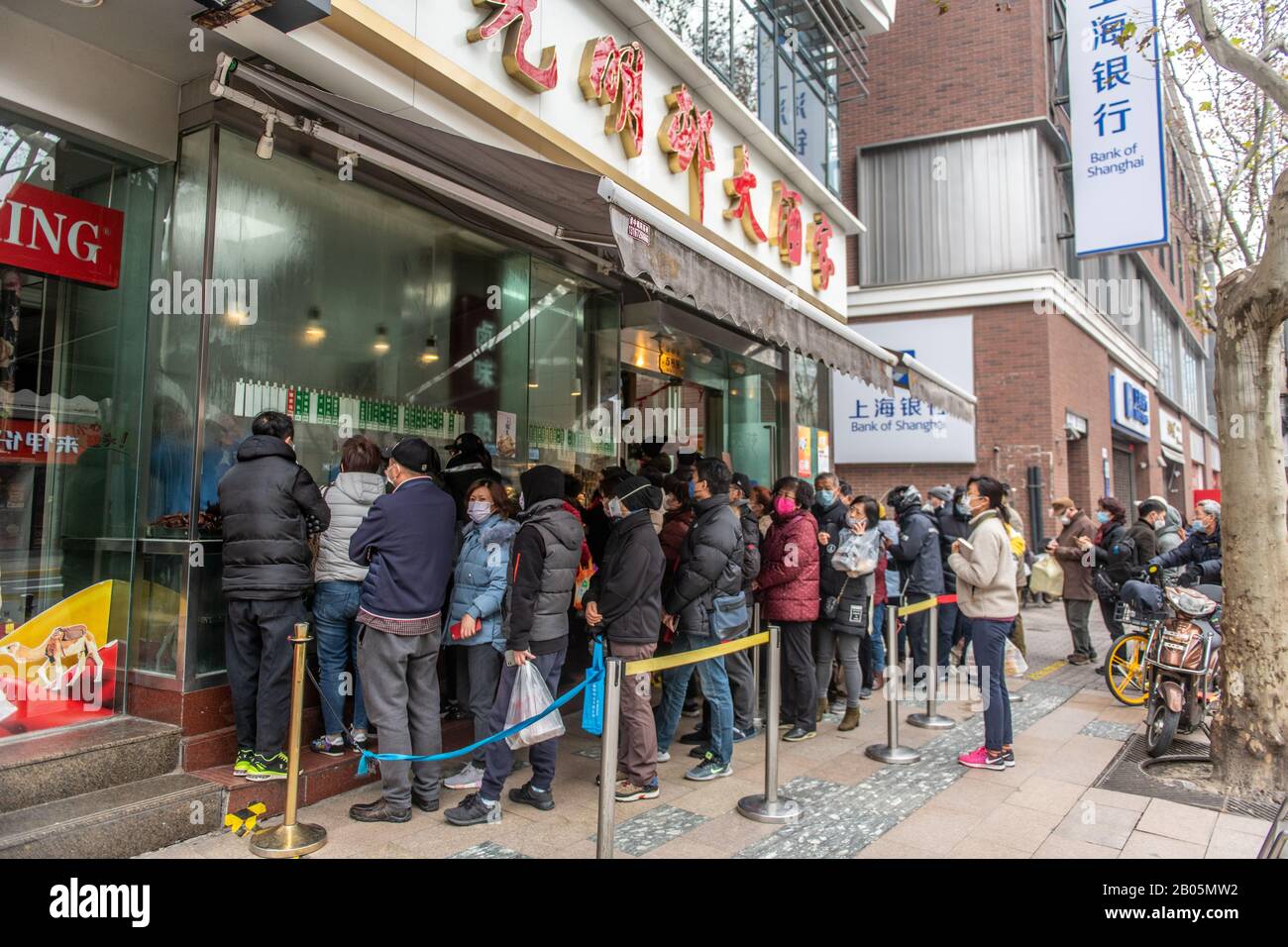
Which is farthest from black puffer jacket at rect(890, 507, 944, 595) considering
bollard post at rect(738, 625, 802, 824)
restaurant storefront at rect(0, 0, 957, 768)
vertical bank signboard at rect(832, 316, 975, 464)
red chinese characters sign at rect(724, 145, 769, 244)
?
vertical bank signboard at rect(832, 316, 975, 464)

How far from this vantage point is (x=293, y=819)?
3.99 metres

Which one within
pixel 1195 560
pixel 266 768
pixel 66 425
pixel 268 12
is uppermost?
pixel 268 12

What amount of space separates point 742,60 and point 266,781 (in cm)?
853

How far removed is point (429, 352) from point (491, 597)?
303cm

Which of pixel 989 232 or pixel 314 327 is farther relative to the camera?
pixel 989 232

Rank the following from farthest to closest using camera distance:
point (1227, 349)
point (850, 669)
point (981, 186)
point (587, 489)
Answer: point (981, 186)
point (587, 489)
point (850, 669)
point (1227, 349)

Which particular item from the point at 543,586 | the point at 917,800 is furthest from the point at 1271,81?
the point at 543,586

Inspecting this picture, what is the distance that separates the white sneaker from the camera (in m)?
5.00

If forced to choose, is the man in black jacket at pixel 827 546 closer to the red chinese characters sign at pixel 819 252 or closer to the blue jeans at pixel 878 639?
the blue jeans at pixel 878 639

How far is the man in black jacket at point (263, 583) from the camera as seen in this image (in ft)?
14.4

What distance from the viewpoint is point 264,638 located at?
14.5ft

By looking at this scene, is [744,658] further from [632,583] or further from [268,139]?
[268,139]

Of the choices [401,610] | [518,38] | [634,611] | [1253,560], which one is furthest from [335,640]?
[1253,560]

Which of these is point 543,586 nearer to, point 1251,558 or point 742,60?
point 1251,558
